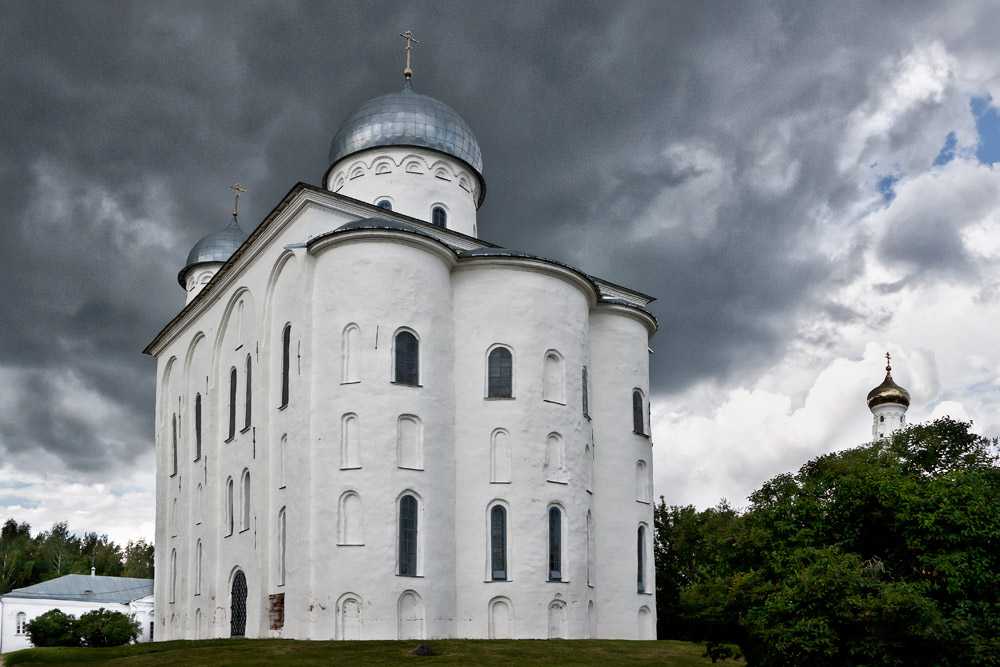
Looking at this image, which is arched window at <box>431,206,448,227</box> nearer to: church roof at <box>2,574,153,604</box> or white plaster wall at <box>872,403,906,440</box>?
white plaster wall at <box>872,403,906,440</box>

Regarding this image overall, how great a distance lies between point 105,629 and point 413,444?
63.7 ft

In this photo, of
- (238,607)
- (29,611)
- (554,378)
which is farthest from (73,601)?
(554,378)

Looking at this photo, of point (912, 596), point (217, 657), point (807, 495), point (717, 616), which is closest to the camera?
point (912, 596)

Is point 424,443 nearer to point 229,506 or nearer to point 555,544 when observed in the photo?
point 555,544

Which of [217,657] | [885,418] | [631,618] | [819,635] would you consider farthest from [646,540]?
[885,418]

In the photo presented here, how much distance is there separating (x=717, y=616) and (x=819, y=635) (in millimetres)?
4461

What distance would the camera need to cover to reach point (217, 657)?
21.8m

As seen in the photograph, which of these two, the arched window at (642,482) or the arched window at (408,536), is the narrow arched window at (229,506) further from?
the arched window at (642,482)

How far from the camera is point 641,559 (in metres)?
31.0

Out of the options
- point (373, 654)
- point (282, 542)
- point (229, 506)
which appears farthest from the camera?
point (229, 506)

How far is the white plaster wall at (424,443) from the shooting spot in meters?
25.1

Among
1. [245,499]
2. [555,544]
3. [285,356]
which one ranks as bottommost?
[555,544]

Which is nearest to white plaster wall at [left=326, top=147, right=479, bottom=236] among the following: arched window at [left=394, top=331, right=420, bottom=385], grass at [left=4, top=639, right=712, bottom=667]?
arched window at [left=394, top=331, right=420, bottom=385]

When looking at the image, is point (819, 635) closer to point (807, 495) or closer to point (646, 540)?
point (807, 495)
